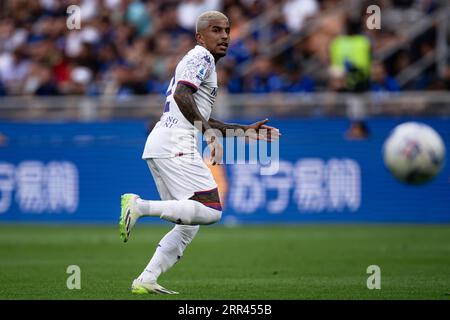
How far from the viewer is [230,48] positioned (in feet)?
76.7

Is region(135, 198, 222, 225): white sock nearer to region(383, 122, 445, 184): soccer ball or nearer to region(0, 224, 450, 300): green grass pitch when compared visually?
region(0, 224, 450, 300): green grass pitch

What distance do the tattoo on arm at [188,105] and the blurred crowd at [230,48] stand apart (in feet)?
Result: 40.7

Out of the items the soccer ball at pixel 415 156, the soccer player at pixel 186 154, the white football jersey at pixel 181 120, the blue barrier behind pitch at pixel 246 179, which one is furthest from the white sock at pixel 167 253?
the blue barrier behind pitch at pixel 246 179

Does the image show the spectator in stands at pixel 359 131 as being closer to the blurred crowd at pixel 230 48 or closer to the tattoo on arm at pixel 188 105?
the blurred crowd at pixel 230 48

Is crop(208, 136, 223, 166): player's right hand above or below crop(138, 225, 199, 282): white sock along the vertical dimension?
above

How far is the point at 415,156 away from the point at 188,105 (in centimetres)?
586

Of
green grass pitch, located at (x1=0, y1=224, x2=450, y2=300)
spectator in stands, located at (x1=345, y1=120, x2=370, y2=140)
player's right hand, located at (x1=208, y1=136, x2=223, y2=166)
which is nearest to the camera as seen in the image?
player's right hand, located at (x1=208, y1=136, x2=223, y2=166)

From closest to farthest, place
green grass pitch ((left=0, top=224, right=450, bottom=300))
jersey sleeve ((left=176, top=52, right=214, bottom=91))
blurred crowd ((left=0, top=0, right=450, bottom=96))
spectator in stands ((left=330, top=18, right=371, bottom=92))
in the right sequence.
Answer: jersey sleeve ((left=176, top=52, right=214, bottom=91)) < green grass pitch ((left=0, top=224, right=450, bottom=300)) < spectator in stands ((left=330, top=18, right=371, bottom=92)) < blurred crowd ((left=0, top=0, right=450, bottom=96))

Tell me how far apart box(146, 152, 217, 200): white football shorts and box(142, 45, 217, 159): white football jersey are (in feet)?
0.22

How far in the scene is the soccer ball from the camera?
46.2 feet

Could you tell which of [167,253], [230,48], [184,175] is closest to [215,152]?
[184,175]

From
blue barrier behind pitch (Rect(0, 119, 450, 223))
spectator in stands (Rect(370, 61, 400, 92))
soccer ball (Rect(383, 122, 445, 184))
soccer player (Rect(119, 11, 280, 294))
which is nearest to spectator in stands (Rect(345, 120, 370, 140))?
blue barrier behind pitch (Rect(0, 119, 450, 223))

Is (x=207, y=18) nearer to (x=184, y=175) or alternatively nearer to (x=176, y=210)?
(x=184, y=175)
